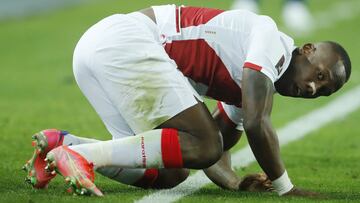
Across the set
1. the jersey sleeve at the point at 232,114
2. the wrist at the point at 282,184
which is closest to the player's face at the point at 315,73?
the wrist at the point at 282,184

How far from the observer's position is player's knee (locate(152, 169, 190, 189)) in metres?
8.00

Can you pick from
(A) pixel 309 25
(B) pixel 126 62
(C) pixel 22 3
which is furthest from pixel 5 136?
(C) pixel 22 3

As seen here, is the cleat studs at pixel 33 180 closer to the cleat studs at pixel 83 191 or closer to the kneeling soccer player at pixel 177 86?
the kneeling soccer player at pixel 177 86

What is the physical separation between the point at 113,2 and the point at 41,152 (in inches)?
877

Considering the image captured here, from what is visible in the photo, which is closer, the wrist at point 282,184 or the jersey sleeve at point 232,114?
the wrist at point 282,184

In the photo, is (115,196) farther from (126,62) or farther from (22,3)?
(22,3)

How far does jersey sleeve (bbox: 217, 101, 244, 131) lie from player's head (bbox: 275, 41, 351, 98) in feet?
2.60

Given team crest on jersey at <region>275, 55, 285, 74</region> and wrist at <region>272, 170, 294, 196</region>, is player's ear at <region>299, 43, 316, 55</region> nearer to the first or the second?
team crest on jersey at <region>275, 55, 285, 74</region>

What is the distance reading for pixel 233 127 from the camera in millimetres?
8508

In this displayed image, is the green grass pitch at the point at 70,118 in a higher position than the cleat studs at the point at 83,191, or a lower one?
lower

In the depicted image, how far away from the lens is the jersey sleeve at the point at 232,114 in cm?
838

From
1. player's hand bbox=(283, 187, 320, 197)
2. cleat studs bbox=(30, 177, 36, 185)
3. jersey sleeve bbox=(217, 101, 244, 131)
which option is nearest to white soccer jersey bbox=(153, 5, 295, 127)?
jersey sleeve bbox=(217, 101, 244, 131)

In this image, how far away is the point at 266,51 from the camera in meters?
7.29

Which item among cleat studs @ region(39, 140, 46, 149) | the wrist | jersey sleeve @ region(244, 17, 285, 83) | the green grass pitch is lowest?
the green grass pitch
